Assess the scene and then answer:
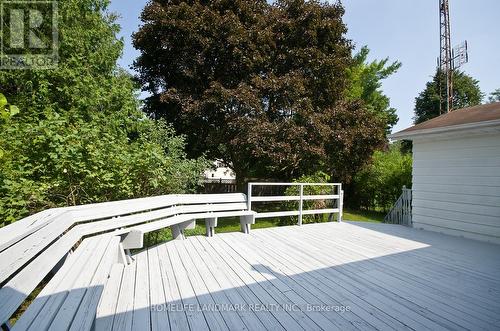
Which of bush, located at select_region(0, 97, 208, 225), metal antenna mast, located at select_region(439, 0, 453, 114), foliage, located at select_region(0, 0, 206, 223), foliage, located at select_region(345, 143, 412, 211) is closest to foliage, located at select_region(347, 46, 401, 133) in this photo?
metal antenna mast, located at select_region(439, 0, 453, 114)

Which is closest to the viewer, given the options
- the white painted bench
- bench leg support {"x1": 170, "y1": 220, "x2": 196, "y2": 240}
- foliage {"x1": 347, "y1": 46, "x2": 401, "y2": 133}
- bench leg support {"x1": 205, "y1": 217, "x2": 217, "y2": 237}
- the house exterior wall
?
the white painted bench

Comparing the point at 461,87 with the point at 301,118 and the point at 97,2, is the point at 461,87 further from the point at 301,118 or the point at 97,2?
the point at 97,2

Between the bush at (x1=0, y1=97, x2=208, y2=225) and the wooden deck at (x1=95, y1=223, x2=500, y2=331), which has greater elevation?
the bush at (x1=0, y1=97, x2=208, y2=225)

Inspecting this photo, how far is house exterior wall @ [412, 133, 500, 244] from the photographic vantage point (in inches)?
246

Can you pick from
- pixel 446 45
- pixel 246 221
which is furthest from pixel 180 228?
pixel 446 45

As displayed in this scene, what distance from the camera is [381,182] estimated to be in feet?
44.4

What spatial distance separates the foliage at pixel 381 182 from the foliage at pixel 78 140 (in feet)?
30.7

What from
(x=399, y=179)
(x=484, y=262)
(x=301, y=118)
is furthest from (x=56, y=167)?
(x=399, y=179)

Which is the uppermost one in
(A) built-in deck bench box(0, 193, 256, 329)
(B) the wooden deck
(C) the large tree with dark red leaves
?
(C) the large tree with dark red leaves

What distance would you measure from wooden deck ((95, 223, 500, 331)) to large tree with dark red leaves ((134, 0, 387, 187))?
4881 mm

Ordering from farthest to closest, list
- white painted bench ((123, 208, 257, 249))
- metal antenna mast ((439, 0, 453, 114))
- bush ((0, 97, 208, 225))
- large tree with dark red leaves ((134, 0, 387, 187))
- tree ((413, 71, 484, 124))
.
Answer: tree ((413, 71, 484, 124)) < metal antenna mast ((439, 0, 453, 114)) < large tree with dark red leaves ((134, 0, 387, 187)) < white painted bench ((123, 208, 257, 249)) < bush ((0, 97, 208, 225))

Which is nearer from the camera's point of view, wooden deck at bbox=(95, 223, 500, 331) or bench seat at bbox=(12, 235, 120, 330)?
bench seat at bbox=(12, 235, 120, 330)

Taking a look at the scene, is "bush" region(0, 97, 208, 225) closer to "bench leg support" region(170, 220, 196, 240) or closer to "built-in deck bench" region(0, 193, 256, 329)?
"built-in deck bench" region(0, 193, 256, 329)

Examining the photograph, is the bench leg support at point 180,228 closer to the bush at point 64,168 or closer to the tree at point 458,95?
the bush at point 64,168
